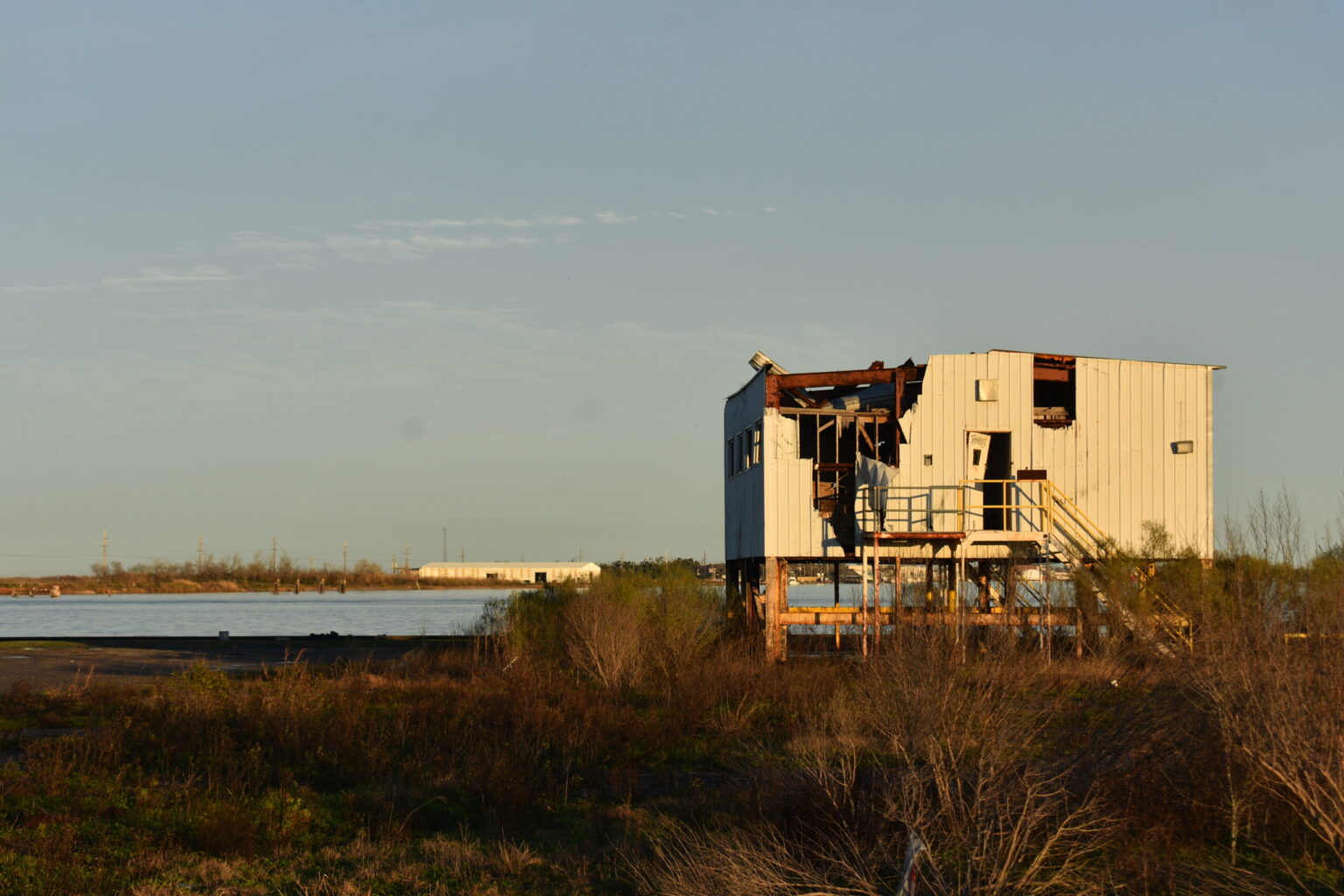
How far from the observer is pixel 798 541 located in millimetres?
29250

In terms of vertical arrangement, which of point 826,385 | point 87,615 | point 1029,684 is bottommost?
point 87,615

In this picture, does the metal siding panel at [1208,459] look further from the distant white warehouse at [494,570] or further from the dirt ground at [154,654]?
the distant white warehouse at [494,570]

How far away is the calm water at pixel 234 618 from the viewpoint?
62.3 m

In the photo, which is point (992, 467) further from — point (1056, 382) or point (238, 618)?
point (238, 618)

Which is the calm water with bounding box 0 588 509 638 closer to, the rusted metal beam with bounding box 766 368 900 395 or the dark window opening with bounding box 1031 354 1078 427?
the rusted metal beam with bounding box 766 368 900 395

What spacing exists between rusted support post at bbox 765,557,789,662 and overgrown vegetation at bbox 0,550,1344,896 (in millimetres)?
8338

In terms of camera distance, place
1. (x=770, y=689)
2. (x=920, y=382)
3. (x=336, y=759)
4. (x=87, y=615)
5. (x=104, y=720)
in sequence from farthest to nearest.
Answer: (x=87, y=615) → (x=920, y=382) → (x=770, y=689) → (x=104, y=720) → (x=336, y=759)

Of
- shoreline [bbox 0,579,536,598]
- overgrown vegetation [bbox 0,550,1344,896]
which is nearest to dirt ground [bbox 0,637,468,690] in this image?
overgrown vegetation [bbox 0,550,1344,896]

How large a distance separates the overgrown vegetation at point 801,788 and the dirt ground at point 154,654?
1099 centimetres

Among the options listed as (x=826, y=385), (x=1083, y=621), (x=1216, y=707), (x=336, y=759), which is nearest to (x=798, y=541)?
(x=826, y=385)

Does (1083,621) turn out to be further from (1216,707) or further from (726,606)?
(1216,707)

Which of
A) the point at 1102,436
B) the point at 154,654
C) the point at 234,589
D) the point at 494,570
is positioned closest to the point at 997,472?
the point at 1102,436

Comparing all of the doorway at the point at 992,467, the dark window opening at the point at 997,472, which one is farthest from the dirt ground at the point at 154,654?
the dark window opening at the point at 997,472

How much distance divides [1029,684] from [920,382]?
1629 cm
